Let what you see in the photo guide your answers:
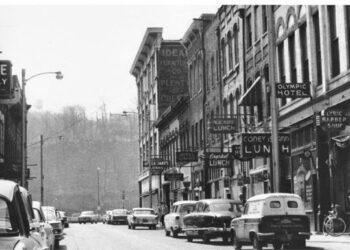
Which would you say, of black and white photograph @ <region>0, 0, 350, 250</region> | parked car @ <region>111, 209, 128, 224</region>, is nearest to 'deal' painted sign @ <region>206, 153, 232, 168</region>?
black and white photograph @ <region>0, 0, 350, 250</region>

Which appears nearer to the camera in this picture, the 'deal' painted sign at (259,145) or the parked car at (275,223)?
the parked car at (275,223)

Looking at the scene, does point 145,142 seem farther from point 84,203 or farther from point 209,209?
point 84,203

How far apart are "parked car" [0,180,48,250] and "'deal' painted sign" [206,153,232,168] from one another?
26992 mm

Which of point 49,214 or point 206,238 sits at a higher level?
point 49,214

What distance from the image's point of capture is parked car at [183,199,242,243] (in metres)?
24.3

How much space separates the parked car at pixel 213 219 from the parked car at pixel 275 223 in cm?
422

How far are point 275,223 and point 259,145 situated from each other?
8581mm

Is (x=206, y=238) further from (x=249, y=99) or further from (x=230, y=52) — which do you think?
(x=230, y=52)

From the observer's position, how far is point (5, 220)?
7516 mm

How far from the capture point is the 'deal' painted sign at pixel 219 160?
3466cm

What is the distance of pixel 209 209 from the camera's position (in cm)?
2525

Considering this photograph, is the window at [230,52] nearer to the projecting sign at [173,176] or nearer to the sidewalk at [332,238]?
the projecting sign at [173,176]

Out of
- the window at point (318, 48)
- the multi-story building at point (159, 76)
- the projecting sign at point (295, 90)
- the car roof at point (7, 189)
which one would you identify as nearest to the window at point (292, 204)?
the projecting sign at point (295, 90)

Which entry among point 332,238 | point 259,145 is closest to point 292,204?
point 332,238
